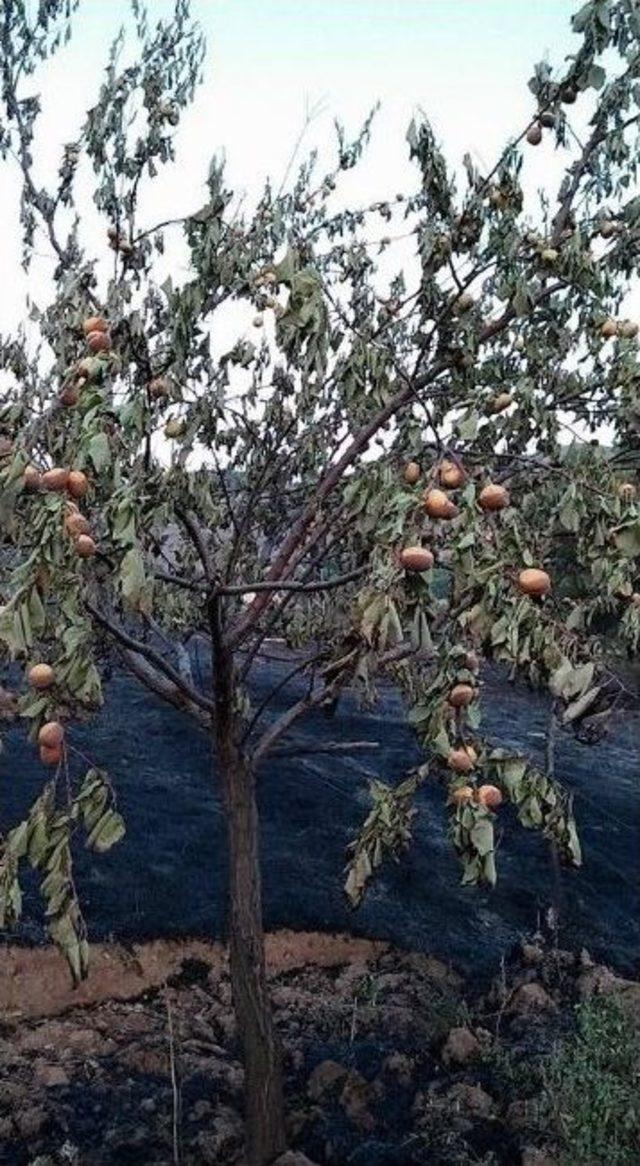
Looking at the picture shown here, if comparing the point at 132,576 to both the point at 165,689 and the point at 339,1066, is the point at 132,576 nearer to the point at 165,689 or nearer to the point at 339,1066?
the point at 165,689

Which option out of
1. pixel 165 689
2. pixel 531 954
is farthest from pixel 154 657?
pixel 531 954

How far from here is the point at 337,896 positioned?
19.5ft

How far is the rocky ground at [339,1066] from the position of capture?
3721 mm

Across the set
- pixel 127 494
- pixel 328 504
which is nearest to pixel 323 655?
pixel 328 504

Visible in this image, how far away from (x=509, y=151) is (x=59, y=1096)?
415 centimetres

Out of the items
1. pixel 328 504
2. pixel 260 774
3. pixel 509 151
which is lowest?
pixel 260 774

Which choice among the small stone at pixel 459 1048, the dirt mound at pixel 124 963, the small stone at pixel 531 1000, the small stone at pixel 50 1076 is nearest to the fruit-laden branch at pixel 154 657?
the dirt mound at pixel 124 963

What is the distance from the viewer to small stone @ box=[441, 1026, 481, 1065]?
441 cm

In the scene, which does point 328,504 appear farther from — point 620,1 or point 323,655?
point 620,1

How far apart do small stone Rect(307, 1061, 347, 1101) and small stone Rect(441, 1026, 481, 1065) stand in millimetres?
518

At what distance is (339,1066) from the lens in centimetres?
427

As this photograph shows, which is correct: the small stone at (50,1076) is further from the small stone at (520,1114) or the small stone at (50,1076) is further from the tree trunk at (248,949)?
the small stone at (520,1114)

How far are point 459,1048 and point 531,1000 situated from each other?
0.69 m

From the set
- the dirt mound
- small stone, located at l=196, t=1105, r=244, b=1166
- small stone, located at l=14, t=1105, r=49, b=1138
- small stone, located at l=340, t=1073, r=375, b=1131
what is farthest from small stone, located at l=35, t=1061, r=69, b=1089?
small stone, located at l=340, t=1073, r=375, b=1131
